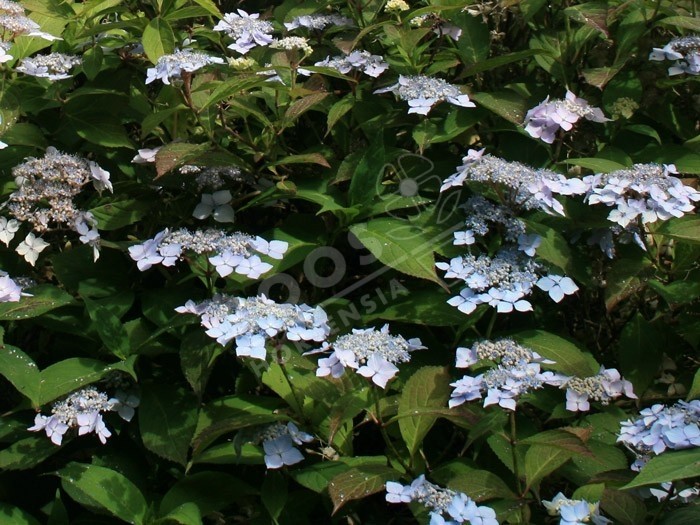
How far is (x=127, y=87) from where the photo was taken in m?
2.53

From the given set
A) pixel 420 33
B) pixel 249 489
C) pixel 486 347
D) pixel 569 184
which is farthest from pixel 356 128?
pixel 249 489

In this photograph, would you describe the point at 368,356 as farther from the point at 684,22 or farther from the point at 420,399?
the point at 684,22

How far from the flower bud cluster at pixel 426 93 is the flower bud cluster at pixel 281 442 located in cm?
78

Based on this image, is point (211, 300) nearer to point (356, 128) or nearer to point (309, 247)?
point (309, 247)

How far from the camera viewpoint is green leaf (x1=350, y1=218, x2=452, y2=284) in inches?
79.4

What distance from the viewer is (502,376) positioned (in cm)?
182

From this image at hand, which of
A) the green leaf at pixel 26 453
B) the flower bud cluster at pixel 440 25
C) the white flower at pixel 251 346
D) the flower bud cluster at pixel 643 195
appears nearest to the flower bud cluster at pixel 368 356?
the white flower at pixel 251 346

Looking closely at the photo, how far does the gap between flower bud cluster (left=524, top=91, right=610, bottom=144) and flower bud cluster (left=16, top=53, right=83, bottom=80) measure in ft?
3.71

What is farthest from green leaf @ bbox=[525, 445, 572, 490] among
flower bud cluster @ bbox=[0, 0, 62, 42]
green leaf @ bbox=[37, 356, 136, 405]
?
flower bud cluster @ bbox=[0, 0, 62, 42]

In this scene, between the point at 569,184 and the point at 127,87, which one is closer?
the point at 569,184

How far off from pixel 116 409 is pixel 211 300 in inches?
15.6

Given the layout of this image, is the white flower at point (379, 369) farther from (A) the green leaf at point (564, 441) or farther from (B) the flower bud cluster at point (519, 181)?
(B) the flower bud cluster at point (519, 181)

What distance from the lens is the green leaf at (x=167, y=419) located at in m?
2.04

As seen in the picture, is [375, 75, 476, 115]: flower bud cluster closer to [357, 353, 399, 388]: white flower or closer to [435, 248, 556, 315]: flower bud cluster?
[435, 248, 556, 315]: flower bud cluster
